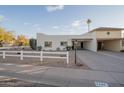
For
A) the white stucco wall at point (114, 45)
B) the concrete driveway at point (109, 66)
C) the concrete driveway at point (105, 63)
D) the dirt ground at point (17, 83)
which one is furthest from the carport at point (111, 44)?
the dirt ground at point (17, 83)

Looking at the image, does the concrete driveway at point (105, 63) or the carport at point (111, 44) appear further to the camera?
the carport at point (111, 44)

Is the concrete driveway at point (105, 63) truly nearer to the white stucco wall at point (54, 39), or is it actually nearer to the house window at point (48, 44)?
the white stucco wall at point (54, 39)

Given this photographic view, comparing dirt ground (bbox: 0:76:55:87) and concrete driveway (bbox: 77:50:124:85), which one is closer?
dirt ground (bbox: 0:76:55:87)

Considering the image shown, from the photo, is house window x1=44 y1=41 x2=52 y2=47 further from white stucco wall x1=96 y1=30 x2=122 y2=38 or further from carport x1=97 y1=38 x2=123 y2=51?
carport x1=97 y1=38 x2=123 y2=51

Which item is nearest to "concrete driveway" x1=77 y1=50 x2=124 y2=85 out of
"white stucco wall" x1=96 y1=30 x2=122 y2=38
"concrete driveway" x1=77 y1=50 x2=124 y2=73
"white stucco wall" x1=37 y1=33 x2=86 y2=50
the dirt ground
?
"concrete driveway" x1=77 y1=50 x2=124 y2=73

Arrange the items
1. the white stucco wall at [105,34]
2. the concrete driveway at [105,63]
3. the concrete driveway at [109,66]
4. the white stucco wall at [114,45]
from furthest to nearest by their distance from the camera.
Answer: the white stucco wall at [114,45]
the white stucco wall at [105,34]
the concrete driveway at [105,63]
the concrete driveway at [109,66]

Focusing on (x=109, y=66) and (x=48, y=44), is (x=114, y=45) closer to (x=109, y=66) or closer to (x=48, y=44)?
(x=48, y=44)

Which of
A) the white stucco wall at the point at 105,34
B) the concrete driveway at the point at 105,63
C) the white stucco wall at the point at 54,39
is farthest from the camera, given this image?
the white stucco wall at the point at 54,39

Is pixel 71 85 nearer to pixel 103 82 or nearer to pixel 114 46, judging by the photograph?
pixel 103 82

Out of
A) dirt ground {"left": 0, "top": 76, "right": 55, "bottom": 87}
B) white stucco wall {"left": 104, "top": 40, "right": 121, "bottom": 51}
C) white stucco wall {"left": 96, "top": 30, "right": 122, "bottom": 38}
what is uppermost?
white stucco wall {"left": 96, "top": 30, "right": 122, "bottom": 38}

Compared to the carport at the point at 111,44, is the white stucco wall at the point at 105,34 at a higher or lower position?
higher
